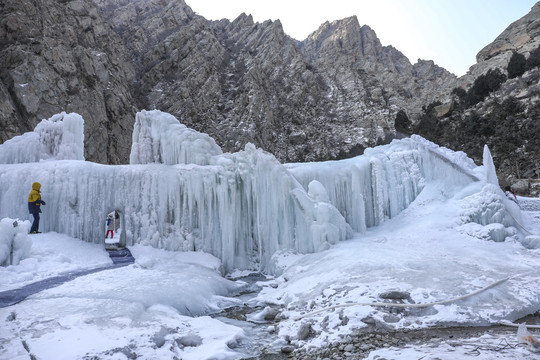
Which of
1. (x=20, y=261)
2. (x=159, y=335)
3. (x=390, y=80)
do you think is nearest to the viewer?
(x=159, y=335)

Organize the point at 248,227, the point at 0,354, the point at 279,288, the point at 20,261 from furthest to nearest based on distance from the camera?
the point at 248,227 < the point at 279,288 < the point at 20,261 < the point at 0,354

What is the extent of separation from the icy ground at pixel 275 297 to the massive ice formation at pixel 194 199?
28.0 inches

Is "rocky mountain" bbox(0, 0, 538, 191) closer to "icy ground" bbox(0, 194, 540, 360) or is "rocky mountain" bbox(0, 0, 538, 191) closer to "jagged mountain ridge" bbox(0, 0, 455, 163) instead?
"jagged mountain ridge" bbox(0, 0, 455, 163)

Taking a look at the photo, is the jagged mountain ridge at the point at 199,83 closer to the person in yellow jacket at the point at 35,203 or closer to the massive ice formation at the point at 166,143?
the massive ice formation at the point at 166,143

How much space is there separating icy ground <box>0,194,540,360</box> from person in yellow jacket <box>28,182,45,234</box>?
1.57ft

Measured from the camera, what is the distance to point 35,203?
9336mm

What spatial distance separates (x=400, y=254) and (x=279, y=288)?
9.76 ft

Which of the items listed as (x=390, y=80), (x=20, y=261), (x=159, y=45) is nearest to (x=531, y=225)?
(x=20, y=261)

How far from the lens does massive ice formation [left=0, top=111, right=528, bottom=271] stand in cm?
1032

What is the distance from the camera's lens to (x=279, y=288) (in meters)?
8.27

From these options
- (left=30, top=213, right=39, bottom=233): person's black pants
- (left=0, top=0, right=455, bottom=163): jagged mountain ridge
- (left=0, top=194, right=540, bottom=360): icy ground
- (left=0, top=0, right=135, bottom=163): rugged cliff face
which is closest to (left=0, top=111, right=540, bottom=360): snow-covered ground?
(left=0, top=194, right=540, bottom=360): icy ground

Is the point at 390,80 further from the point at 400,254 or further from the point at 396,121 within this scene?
the point at 400,254

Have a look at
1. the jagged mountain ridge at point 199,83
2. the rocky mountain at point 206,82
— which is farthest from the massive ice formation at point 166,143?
A: the rocky mountain at point 206,82

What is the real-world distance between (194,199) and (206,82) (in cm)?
3815
